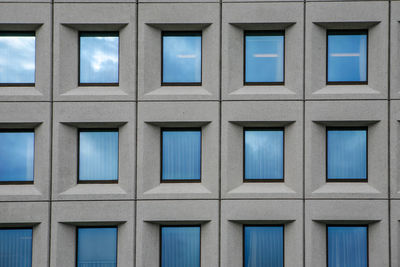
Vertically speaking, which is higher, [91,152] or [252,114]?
[252,114]

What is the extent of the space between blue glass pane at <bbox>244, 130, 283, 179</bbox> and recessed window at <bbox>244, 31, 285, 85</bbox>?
5.47ft

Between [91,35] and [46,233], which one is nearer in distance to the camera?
[46,233]

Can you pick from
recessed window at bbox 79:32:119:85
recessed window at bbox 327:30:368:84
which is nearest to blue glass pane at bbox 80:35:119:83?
recessed window at bbox 79:32:119:85

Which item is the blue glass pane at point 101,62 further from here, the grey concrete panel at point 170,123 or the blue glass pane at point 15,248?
the blue glass pane at point 15,248

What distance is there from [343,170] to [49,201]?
8.88 meters

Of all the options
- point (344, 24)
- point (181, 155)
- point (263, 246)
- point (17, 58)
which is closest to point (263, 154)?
point (181, 155)

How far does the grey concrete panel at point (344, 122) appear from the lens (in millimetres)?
10453

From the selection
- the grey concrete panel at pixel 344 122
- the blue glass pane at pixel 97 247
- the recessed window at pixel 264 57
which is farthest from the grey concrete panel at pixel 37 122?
the grey concrete panel at pixel 344 122

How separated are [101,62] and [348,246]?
944 cm

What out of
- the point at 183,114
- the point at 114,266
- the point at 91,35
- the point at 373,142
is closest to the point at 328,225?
the point at 373,142

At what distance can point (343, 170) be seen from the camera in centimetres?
1084

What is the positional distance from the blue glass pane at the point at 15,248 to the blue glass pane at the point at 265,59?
835 cm

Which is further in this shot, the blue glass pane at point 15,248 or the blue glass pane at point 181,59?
the blue glass pane at point 181,59

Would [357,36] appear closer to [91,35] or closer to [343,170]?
[343,170]
